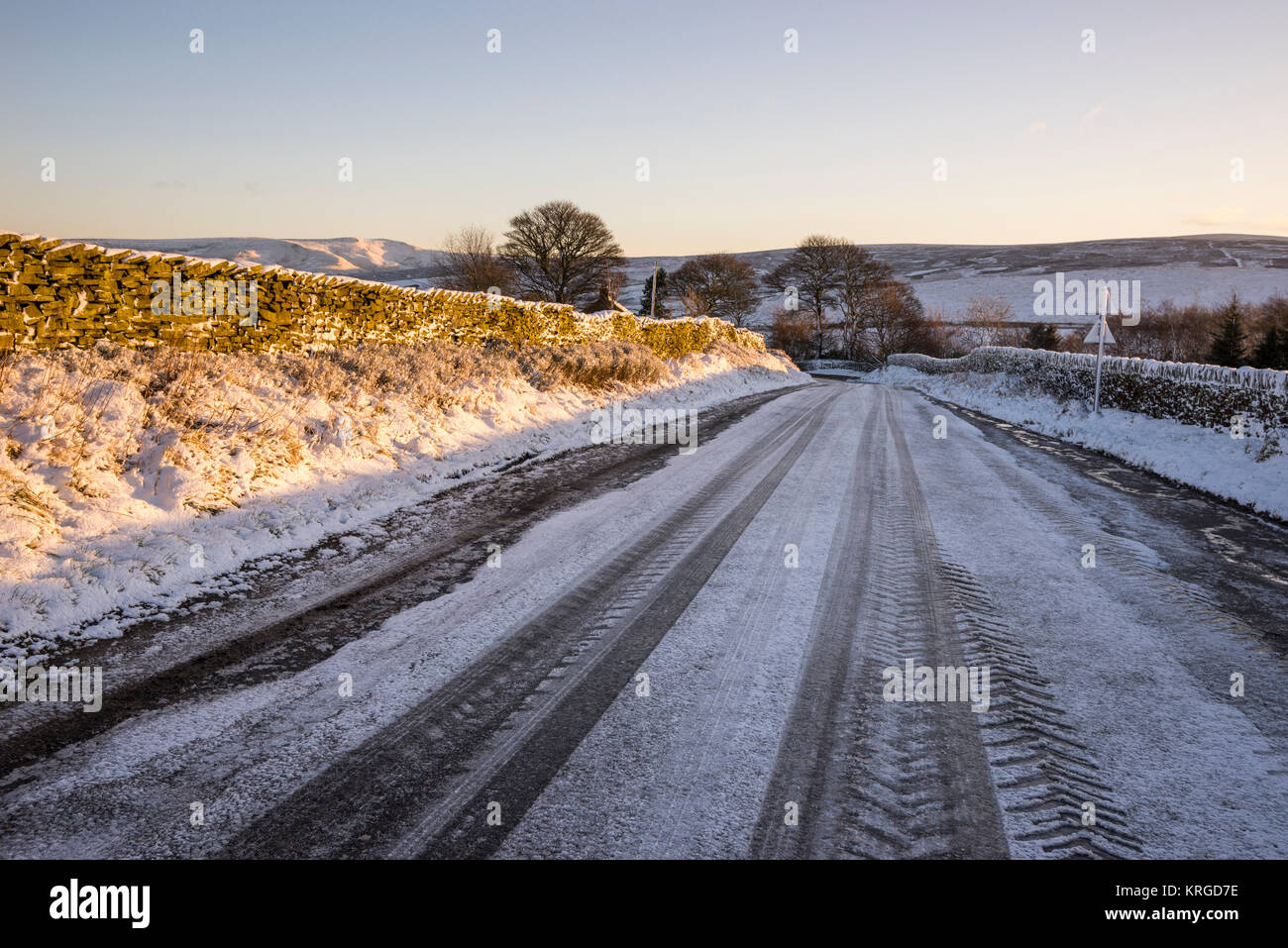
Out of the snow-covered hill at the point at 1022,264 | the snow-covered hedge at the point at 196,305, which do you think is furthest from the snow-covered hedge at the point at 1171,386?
the snow-covered hill at the point at 1022,264

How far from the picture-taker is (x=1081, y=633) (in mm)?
4590

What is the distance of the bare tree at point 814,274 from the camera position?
6253 cm

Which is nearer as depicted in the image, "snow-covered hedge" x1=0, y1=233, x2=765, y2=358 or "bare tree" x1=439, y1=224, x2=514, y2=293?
"snow-covered hedge" x1=0, y1=233, x2=765, y2=358

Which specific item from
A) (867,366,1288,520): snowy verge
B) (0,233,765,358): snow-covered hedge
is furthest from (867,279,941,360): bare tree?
(0,233,765,358): snow-covered hedge

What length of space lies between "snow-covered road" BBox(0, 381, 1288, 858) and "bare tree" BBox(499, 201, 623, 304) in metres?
52.7

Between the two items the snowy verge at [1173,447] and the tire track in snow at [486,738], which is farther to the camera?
the snowy verge at [1173,447]

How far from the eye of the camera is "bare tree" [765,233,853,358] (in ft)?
205

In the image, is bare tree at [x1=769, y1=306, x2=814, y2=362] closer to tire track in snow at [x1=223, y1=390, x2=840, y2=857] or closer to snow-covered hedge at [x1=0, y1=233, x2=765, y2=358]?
snow-covered hedge at [x1=0, y1=233, x2=765, y2=358]

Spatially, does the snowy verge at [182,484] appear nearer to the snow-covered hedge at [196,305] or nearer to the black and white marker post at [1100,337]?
the snow-covered hedge at [196,305]

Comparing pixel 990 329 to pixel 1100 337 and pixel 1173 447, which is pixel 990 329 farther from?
pixel 1173 447

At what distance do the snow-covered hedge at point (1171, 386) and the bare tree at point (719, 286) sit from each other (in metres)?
43.9

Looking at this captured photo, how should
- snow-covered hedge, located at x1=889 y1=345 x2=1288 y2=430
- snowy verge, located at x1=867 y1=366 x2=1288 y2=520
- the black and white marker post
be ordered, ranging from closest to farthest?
snowy verge, located at x1=867 y1=366 x2=1288 y2=520, snow-covered hedge, located at x1=889 y1=345 x2=1288 y2=430, the black and white marker post

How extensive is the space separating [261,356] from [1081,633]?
10.2m

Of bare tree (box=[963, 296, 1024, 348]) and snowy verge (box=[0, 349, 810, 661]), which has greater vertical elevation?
bare tree (box=[963, 296, 1024, 348])
